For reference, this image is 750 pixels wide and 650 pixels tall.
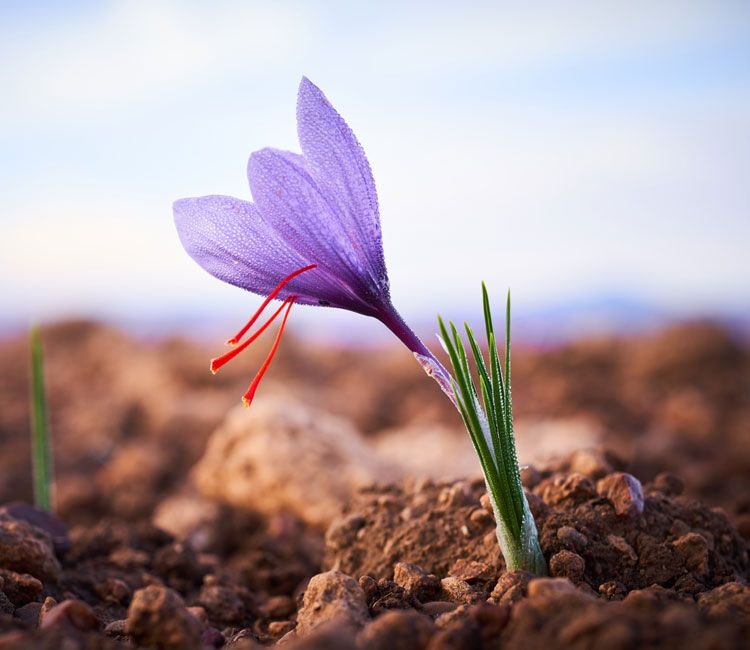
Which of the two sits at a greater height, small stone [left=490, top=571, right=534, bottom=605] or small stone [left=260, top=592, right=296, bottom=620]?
small stone [left=490, top=571, right=534, bottom=605]

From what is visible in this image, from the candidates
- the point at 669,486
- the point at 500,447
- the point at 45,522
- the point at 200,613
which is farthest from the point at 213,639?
the point at 669,486

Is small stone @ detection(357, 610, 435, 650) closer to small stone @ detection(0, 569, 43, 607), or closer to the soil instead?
the soil

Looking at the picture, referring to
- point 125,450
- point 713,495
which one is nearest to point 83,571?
point 125,450

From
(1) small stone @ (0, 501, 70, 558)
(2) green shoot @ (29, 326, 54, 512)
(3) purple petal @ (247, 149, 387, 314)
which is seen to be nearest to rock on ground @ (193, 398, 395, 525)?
(2) green shoot @ (29, 326, 54, 512)

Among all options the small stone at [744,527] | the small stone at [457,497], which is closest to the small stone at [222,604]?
the small stone at [457,497]

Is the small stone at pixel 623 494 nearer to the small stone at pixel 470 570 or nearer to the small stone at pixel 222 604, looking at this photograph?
the small stone at pixel 470 570

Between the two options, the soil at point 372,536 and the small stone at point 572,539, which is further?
the small stone at point 572,539

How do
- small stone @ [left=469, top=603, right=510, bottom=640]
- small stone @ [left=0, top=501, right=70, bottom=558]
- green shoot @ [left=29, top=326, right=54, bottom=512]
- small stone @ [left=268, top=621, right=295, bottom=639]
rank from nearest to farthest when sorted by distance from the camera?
small stone @ [left=469, top=603, right=510, bottom=640]
small stone @ [left=268, top=621, right=295, bottom=639]
small stone @ [left=0, top=501, right=70, bottom=558]
green shoot @ [left=29, top=326, right=54, bottom=512]

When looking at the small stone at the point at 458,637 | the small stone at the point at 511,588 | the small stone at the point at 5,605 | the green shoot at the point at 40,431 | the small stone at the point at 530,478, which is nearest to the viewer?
the small stone at the point at 458,637
